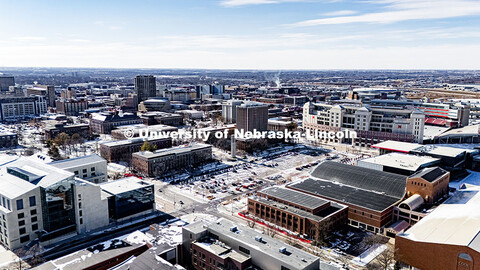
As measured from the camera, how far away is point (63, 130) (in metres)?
132

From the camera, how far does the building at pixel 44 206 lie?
51.6 m

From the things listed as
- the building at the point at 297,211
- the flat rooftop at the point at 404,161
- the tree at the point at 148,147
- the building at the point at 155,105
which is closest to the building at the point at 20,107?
the building at the point at 155,105

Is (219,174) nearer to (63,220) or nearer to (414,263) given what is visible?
(63,220)

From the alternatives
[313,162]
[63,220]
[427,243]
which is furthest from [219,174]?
[427,243]

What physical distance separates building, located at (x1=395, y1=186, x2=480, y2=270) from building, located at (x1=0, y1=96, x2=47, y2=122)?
187 m

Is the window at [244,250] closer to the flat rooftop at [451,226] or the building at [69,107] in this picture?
the flat rooftop at [451,226]

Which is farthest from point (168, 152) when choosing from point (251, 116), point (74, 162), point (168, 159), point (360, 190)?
point (360, 190)

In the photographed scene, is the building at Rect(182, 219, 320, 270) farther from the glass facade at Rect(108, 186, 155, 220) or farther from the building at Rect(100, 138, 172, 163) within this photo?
the building at Rect(100, 138, 172, 163)

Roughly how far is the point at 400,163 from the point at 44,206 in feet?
234

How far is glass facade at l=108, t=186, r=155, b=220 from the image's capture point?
61.2 m

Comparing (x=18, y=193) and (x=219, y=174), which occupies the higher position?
(x=18, y=193)

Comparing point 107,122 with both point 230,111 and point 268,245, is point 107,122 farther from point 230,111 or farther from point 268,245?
Result: point 268,245

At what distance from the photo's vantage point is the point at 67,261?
41.6m

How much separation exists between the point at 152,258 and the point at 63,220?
77.6 ft
